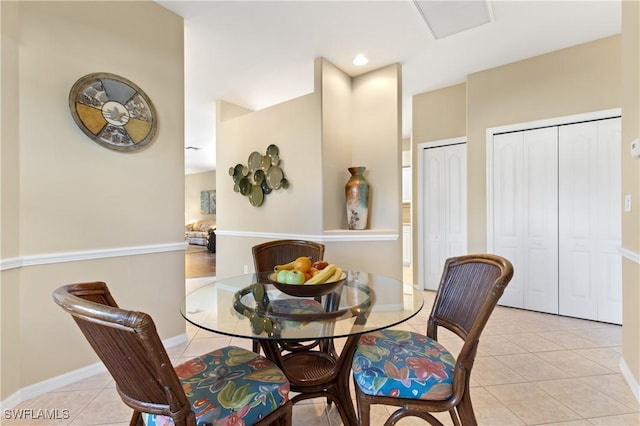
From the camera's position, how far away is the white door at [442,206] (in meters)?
3.98

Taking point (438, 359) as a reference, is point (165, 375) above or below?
above

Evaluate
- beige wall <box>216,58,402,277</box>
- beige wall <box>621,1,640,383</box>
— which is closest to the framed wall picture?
beige wall <box>216,58,402,277</box>

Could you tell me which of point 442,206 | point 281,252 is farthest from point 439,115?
point 281,252

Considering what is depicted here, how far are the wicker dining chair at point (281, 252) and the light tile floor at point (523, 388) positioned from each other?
33.5 inches

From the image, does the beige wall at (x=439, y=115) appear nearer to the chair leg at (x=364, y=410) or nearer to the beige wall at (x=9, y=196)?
the chair leg at (x=364, y=410)

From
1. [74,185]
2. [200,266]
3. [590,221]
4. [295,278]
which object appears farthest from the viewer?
[200,266]

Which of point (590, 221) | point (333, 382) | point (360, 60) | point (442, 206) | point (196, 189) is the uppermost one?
point (360, 60)

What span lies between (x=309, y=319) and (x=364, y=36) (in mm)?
2669

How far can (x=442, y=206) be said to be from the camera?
4.14 m

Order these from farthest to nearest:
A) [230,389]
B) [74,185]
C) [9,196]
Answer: [74,185] → [9,196] → [230,389]

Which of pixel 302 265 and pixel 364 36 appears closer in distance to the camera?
pixel 302 265

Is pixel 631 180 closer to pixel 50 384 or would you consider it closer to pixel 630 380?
pixel 630 380

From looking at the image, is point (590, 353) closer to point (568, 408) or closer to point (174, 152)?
point (568, 408)

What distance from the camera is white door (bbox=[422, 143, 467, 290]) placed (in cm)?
398
